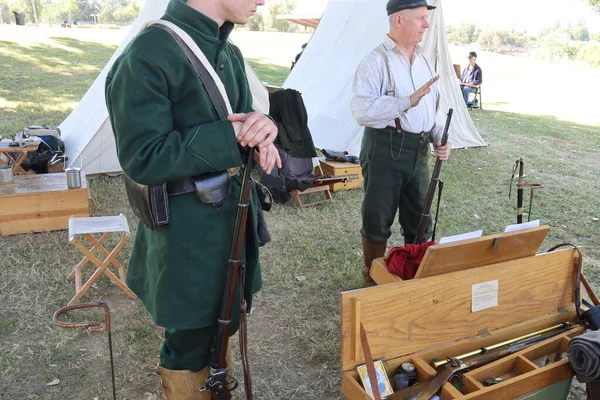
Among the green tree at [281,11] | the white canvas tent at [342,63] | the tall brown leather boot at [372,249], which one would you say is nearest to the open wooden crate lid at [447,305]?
the tall brown leather boot at [372,249]

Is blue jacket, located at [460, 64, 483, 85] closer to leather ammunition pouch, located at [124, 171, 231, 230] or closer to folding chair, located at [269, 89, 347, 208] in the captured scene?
folding chair, located at [269, 89, 347, 208]

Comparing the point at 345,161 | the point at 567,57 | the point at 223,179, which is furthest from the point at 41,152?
the point at 567,57

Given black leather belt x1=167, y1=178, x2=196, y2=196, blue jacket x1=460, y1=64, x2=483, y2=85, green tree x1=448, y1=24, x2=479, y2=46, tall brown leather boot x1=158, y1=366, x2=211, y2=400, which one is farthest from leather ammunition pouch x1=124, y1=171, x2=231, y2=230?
green tree x1=448, y1=24, x2=479, y2=46

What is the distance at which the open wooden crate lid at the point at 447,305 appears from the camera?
175 cm

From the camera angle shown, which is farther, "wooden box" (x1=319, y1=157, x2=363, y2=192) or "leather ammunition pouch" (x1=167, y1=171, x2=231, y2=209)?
"wooden box" (x1=319, y1=157, x2=363, y2=192)

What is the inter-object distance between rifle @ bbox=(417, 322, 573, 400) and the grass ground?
77 cm

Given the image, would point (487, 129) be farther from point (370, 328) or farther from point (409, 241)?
point (370, 328)

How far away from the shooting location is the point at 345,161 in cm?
605

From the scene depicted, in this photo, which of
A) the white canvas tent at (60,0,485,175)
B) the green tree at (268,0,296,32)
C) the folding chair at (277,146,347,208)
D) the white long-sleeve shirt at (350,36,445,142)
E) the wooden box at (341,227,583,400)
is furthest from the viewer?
the green tree at (268,0,296,32)

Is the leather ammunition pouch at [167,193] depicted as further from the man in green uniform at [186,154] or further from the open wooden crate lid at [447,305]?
the open wooden crate lid at [447,305]

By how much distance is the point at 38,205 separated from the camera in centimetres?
436

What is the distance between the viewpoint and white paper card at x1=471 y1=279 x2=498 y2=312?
2.04 metres

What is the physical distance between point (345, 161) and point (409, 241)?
9.19ft

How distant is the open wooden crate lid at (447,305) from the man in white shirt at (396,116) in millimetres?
982
